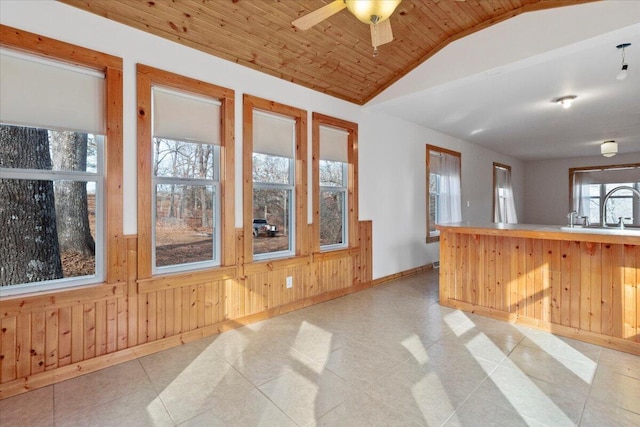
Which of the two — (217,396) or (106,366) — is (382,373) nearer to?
(217,396)

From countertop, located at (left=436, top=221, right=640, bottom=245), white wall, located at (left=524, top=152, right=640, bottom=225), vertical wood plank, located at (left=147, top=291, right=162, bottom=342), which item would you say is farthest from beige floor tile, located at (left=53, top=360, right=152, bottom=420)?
white wall, located at (left=524, top=152, right=640, bottom=225)

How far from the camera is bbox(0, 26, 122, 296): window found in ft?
7.20

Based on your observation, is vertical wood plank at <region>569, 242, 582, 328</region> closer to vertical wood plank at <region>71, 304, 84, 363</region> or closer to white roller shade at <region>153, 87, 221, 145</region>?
white roller shade at <region>153, 87, 221, 145</region>

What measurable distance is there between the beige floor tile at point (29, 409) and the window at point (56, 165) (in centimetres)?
70

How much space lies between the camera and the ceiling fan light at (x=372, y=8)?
6.11 feet

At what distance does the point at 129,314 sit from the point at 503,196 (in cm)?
875

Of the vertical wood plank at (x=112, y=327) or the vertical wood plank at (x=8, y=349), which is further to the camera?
the vertical wood plank at (x=112, y=327)

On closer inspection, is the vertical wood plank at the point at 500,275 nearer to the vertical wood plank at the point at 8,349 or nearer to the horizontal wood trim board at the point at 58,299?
the horizontal wood trim board at the point at 58,299

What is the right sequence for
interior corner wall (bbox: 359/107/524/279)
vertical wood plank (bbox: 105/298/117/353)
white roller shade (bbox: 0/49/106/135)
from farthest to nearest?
interior corner wall (bbox: 359/107/524/279), vertical wood plank (bbox: 105/298/117/353), white roller shade (bbox: 0/49/106/135)

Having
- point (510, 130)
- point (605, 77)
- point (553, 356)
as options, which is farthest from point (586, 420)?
point (510, 130)

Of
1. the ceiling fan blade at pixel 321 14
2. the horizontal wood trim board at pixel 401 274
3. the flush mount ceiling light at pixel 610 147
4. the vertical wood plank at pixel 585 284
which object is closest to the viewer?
the ceiling fan blade at pixel 321 14

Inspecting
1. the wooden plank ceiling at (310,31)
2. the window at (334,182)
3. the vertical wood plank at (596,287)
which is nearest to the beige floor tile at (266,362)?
the window at (334,182)

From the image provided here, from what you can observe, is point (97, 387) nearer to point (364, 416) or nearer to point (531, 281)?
point (364, 416)

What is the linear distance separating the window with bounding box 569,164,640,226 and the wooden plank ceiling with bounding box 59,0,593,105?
25.0 ft
